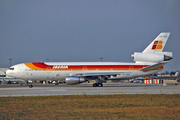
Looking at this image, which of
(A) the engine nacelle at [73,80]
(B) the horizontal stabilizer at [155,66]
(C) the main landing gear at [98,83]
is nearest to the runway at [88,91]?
(A) the engine nacelle at [73,80]

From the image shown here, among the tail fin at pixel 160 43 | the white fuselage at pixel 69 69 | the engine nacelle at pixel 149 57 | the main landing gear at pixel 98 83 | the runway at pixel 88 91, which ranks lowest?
the runway at pixel 88 91

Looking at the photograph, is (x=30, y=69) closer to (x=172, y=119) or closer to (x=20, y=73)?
(x=20, y=73)

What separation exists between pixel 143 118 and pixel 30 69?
114 feet

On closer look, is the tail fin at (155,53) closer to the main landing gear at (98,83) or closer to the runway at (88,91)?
the runway at (88,91)

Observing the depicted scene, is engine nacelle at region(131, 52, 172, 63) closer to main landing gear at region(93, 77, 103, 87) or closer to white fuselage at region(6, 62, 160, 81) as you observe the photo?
white fuselage at region(6, 62, 160, 81)

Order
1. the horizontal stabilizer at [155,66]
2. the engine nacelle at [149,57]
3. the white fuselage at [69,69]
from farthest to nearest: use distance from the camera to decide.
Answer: the white fuselage at [69,69], the engine nacelle at [149,57], the horizontal stabilizer at [155,66]

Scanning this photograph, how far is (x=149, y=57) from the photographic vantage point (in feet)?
134

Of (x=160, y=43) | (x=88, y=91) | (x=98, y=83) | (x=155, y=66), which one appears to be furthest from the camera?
(x=98, y=83)

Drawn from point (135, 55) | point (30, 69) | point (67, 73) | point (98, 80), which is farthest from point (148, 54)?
point (30, 69)

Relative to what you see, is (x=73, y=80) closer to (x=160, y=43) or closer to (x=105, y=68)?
(x=105, y=68)

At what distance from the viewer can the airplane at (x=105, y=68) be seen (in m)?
40.5

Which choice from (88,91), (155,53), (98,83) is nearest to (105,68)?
(98,83)

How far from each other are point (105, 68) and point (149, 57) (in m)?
7.83

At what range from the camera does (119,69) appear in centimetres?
4134
